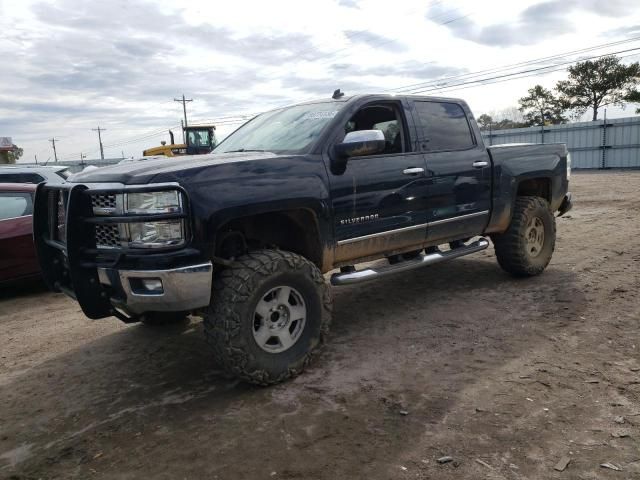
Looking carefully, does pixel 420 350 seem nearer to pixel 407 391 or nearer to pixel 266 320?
pixel 407 391

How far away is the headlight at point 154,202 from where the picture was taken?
10.2 ft

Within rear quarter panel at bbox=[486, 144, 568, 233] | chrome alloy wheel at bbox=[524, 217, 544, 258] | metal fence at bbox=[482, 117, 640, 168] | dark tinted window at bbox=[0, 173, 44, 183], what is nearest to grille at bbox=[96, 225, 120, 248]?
rear quarter panel at bbox=[486, 144, 568, 233]

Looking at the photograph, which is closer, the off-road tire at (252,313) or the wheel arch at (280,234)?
the off-road tire at (252,313)

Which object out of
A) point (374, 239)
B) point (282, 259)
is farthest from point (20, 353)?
point (374, 239)

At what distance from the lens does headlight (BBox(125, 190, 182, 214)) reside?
123 inches

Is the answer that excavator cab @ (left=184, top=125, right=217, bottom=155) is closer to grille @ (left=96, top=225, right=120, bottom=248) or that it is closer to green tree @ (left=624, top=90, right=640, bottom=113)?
grille @ (left=96, top=225, right=120, bottom=248)

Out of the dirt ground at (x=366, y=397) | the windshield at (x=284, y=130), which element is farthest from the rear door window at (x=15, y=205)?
the windshield at (x=284, y=130)

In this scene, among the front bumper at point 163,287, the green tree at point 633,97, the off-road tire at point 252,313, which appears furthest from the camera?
the green tree at point 633,97

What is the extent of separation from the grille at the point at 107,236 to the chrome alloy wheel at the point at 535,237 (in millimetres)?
4391

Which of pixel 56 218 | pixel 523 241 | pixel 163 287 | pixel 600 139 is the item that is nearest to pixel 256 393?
pixel 163 287

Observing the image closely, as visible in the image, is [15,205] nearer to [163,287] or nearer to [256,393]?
[163,287]

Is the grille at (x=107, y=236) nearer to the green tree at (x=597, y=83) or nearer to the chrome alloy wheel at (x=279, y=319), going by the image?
the chrome alloy wheel at (x=279, y=319)

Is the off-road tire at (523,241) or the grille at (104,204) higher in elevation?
the grille at (104,204)

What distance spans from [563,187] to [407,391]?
13.5 ft
